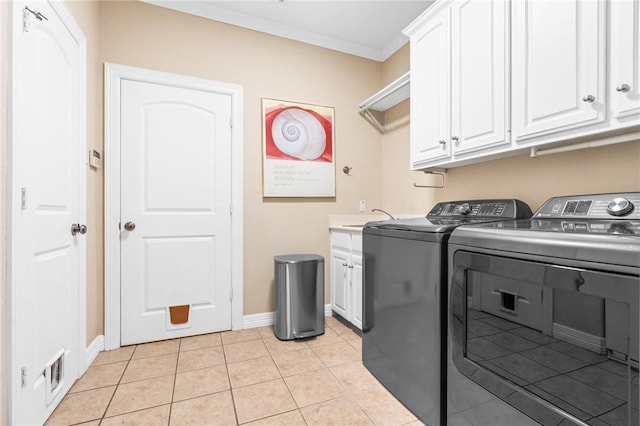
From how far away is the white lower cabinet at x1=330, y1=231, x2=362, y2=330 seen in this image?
7.93ft

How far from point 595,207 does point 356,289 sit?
5.21 ft

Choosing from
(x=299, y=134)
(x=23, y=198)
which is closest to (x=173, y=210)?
(x=23, y=198)

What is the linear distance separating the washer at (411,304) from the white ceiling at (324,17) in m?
1.86

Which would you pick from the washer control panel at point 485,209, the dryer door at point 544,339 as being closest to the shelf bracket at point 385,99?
the washer control panel at point 485,209

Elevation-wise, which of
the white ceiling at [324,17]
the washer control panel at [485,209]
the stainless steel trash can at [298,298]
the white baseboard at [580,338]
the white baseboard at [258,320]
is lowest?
the white baseboard at [258,320]

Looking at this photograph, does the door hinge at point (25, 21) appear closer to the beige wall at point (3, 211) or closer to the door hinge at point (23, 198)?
Answer: the beige wall at point (3, 211)

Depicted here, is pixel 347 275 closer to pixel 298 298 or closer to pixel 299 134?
pixel 298 298

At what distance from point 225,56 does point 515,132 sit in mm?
2319

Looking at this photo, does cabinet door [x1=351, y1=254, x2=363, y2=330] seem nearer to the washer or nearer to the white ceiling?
the washer

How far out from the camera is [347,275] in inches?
102

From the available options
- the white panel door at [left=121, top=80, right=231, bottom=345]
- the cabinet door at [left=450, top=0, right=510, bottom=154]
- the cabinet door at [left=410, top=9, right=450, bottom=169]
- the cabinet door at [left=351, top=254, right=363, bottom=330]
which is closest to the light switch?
the white panel door at [left=121, top=80, right=231, bottom=345]

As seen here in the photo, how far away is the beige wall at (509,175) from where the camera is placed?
1398 millimetres

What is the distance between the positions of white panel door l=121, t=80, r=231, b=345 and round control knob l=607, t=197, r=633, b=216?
2.41 m

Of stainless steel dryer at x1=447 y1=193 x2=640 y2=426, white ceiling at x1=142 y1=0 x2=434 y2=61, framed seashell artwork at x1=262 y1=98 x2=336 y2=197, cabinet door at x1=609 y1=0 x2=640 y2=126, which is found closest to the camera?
stainless steel dryer at x1=447 y1=193 x2=640 y2=426
